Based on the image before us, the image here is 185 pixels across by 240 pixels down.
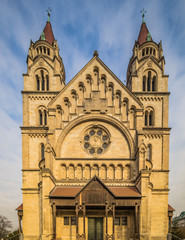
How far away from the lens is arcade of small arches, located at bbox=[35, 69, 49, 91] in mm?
26794

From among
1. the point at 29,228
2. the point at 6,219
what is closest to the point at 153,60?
the point at 29,228

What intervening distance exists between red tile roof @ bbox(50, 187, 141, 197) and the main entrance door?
3.44 meters

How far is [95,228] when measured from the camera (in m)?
18.9

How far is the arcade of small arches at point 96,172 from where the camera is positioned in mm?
20375

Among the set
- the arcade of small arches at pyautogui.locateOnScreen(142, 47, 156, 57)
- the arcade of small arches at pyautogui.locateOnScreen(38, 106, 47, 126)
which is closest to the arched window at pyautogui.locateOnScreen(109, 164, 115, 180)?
the arcade of small arches at pyautogui.locateOnScreen(38, 106, 47, 126)

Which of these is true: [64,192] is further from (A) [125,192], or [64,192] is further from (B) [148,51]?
(B) [148,51]

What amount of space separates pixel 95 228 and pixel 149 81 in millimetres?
20236

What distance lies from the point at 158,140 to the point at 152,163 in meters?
3.06

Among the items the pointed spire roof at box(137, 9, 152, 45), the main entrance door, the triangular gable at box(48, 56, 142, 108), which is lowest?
the main entrance door

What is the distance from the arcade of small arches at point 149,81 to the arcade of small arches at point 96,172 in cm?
1213

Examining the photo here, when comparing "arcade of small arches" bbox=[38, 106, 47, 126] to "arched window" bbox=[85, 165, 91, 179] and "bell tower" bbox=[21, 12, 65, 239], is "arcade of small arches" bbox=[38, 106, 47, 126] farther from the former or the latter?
"arched window" bbox=[85, 165, 91, 179]

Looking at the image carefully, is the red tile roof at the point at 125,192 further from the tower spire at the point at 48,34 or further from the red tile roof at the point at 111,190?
the tower spire at the point at 48,34

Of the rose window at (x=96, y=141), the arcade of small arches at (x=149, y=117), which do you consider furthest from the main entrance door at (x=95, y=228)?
the arcade of small arches at (x=149, y=117)

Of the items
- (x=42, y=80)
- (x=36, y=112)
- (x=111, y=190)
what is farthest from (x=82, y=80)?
(x=111, y=190)
